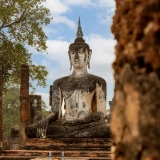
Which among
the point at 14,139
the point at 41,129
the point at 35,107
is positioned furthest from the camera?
the point at 14,139

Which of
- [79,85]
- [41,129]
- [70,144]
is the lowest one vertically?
[70,144]

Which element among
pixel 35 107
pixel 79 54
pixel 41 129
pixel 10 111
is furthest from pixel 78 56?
pixel 10 111

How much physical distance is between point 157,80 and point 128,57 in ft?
0.59

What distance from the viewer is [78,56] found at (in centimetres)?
1133

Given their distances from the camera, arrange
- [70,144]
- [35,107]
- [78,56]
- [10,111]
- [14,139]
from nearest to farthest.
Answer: [70,144] < [78,56] < [35,107] < [14,139] < [10,111]

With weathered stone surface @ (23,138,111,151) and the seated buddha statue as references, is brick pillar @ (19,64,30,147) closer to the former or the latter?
the seated buddha statue

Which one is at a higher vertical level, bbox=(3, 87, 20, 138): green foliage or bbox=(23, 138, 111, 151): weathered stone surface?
bbox=(3, 87, 20, 138): green foliage

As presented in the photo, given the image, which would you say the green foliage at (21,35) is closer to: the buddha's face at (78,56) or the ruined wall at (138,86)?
the buddha's face at (78,56)

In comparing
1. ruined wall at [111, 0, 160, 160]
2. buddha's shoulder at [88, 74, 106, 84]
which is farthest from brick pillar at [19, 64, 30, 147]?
ruined wall at [111, 0, 160, 160]

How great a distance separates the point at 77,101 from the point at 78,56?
3.75 ft

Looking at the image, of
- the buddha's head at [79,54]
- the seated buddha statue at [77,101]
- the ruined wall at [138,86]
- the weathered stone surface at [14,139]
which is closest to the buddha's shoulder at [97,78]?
the seated buddha statue at [77,101]

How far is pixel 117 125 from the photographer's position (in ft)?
5.14

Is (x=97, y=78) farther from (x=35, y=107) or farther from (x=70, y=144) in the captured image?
(x=35, y=107)

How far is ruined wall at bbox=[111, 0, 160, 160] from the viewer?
139 cm
